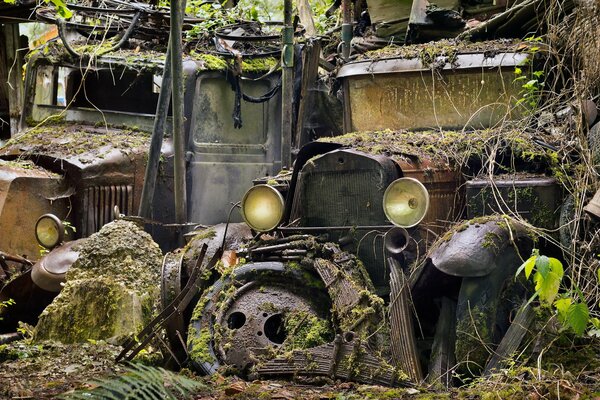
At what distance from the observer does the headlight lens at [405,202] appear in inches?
241

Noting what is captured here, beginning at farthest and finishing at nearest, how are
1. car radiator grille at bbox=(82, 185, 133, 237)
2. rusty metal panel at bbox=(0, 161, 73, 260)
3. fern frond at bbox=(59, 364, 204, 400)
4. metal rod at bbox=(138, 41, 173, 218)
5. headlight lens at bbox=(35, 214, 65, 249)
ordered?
car radiator grille at bbox=(82, 185, 133, 237)
metal rod at bbox=(138, 41, 173, 218)
rusty metal panel at bbox=(0, 161, 73, 260)
headlight lens at bbox=(35, 214, 65, 249)
fern frond at bbox=(59, 364, 204, 400)

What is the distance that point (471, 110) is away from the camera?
24.5 ft

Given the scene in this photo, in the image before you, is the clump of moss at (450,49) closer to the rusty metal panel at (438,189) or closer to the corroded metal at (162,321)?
the rusty metal panel at (438,189)

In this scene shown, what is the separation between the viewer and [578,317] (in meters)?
5.07

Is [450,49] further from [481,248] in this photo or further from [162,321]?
[162,321]

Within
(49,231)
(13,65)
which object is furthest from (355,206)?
(13,65)

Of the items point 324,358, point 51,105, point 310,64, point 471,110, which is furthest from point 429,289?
point 51,105

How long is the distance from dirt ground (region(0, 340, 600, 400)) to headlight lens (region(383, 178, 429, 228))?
3.73 ft

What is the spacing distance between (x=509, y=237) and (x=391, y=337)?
0.91 metres

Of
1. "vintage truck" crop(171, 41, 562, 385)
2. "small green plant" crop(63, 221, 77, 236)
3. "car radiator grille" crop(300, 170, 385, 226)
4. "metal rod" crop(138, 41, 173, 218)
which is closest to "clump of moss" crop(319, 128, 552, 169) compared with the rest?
"vintage truck" crop(171, 41, 562, 385)

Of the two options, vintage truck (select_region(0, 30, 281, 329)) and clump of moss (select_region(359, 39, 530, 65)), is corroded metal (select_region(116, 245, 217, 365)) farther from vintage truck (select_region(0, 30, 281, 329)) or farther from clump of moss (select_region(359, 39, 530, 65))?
clump of moss (select_region(359, 39, 530, 65))

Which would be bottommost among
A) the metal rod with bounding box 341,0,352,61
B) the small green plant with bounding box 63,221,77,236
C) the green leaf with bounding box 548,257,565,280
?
the small green plant with bounding box 63,221,77,236

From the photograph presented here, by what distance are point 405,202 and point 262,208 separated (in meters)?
1.08

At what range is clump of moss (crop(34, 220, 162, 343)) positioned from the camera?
7168 mm
